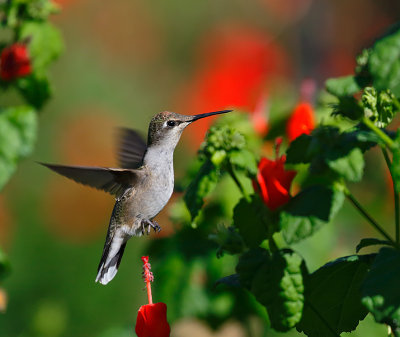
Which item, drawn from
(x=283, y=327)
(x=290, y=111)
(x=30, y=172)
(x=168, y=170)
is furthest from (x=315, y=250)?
(x=30, y=172)

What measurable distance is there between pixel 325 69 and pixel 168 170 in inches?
169

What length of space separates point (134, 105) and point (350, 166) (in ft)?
17.2

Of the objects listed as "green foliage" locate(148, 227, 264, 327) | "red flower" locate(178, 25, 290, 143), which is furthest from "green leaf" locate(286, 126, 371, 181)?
"red flower" locate(178, 25, 290, 143)

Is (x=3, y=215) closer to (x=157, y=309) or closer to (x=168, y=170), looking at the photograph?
(x=168, y=170)

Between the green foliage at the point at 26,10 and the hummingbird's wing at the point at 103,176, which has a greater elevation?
the green foliage at the point at 26,10

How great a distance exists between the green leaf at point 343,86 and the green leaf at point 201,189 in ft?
0.97

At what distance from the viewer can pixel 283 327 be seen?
1.17 m

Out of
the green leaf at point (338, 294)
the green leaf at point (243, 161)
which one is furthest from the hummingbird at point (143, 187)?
the green leaf at point (338, 294)

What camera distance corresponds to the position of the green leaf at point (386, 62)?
1094mm

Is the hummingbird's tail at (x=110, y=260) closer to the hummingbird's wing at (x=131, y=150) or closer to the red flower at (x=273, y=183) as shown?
the hummingbird's wing at (x=131, y=150)

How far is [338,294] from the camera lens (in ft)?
4.53

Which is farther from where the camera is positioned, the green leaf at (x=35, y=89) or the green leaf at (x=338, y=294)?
the green leaf at (x=35, y=89)

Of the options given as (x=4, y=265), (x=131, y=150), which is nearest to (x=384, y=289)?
(x=131, y=150)

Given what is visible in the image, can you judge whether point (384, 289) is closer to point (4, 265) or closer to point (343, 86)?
point (343, 86)
